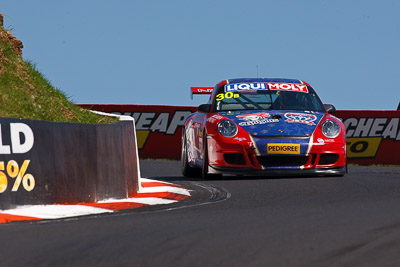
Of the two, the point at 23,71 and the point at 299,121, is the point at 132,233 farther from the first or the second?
the point at 23,71

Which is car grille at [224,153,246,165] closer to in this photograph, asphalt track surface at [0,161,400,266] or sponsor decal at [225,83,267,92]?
sponsor decal at [225,83,267,92]

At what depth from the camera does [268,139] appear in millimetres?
11109

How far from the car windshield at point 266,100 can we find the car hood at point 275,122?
0.33 meters

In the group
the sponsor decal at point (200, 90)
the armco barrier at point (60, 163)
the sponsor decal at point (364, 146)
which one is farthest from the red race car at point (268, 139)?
the sponsor decal at point (364, 146)

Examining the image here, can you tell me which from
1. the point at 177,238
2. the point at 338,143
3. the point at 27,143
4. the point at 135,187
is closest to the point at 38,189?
the point at 27,143

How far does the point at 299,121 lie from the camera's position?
11406 millimetres

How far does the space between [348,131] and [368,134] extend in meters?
0.48

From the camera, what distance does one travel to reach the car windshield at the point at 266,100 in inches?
472

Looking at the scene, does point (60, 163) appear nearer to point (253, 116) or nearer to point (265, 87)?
point (253, 116)

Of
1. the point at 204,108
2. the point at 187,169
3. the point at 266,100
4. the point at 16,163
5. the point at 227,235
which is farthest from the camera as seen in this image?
the point at 187,169

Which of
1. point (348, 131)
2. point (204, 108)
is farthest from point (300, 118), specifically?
point (348, 131)

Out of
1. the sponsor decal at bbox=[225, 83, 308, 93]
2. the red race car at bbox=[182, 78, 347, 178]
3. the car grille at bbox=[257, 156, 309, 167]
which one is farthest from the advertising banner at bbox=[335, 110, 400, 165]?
the car grille at bbox=[257, 156, 309, 167]

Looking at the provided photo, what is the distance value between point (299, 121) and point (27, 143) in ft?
14.9

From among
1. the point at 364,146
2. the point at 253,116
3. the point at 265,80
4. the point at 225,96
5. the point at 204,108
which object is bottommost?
the point at 364,146
